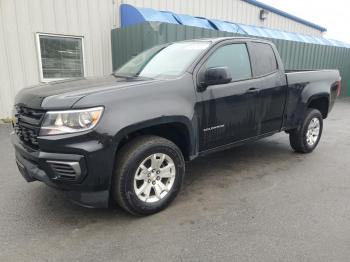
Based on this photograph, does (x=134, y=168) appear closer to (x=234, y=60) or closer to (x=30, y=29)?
(x=234, y=60)

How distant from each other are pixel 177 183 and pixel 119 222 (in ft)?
2.42

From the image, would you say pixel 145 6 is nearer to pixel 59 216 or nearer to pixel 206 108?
pixel 206 108

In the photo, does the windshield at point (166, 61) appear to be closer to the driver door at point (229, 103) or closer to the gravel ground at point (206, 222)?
the driver door at point (229, 103)

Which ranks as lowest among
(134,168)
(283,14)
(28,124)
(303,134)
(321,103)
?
(303,134)

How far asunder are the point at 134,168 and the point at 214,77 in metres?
1.33

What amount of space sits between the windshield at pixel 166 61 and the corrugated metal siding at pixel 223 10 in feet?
20.3

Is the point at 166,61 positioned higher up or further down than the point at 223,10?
further down

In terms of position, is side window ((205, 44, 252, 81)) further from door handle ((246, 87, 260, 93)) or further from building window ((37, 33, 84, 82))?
building window ((37, 33, 84, 82))

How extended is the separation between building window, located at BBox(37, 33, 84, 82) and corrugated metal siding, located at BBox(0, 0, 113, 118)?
0.50 feet

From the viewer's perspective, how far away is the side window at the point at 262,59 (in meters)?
4.25

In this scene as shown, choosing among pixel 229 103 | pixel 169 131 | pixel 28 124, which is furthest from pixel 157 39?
pixel 28 124

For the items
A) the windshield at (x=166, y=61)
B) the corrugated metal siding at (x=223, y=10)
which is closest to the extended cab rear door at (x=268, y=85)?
the windshield at (x=166, y=61)

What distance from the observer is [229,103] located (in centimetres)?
373

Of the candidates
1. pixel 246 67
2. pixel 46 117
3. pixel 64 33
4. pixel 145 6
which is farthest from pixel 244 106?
pixel 145 6
